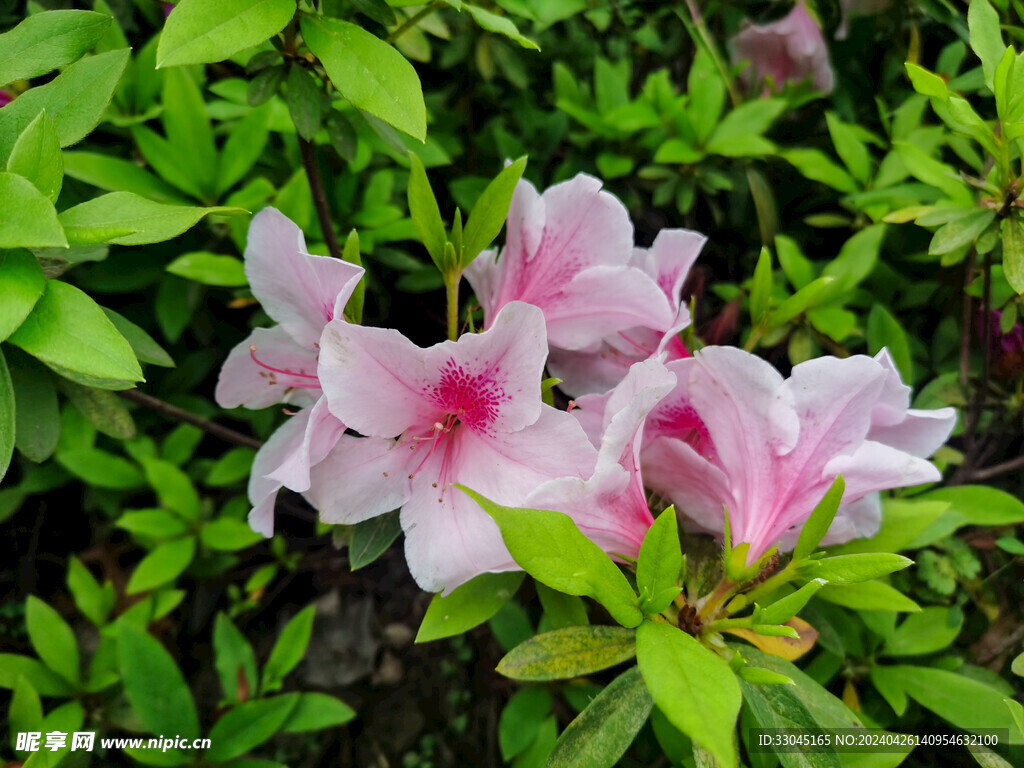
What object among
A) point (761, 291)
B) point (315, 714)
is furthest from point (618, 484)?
point (315, 714)

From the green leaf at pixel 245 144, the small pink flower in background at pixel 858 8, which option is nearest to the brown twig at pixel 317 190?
the green leaf at pixel 245 144

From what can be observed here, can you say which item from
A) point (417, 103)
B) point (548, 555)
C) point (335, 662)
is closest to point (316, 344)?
point (417, 103)

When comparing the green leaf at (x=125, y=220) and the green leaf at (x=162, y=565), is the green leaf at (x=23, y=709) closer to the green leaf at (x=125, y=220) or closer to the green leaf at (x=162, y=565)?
the green leaf at (x=162, y=565)

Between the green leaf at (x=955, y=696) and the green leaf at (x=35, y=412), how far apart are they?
1.47 m

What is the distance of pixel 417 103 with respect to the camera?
33.6 inches

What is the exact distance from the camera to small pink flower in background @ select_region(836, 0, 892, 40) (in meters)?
1.62

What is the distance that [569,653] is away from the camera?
0.86m

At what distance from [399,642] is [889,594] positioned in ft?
4.31

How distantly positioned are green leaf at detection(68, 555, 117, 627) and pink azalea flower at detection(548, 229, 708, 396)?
1.20m

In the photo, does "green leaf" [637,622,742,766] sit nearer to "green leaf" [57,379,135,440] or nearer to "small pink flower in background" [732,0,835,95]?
"green leaf" [57,379,135,440]

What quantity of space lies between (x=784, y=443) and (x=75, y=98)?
970mm

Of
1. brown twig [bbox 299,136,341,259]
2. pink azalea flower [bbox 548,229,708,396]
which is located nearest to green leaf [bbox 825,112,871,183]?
pink azalea flower [bbox 548,229,708,396]

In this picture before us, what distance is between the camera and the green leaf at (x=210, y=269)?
1.25 meters

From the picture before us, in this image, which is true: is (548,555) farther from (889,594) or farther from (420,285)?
(420,285)
